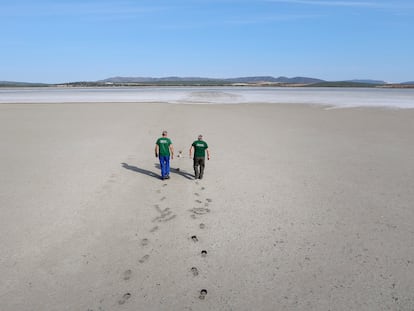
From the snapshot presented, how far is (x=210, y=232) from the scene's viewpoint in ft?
26.1

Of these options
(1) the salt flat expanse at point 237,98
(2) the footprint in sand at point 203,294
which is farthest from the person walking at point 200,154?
(1) the salt flat expanse at point 237,98

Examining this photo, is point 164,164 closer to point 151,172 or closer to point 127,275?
point 151,172

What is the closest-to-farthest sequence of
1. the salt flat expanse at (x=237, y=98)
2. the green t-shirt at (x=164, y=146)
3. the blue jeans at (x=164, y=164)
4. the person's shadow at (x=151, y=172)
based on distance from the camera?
the green t-shirt at (x=164, y=146) < the blue jeans at (x=164, y=164) < the person's shadow at (x=151, y=172) < the salt flat expanse at (x=237, y=98)

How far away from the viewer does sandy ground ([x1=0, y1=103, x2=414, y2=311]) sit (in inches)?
228

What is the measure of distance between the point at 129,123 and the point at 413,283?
24.9 m

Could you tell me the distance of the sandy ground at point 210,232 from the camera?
580 cm

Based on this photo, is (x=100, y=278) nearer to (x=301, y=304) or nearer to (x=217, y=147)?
(x=301, y=304)

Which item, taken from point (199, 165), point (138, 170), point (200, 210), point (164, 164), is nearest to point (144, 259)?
point (200, 210)

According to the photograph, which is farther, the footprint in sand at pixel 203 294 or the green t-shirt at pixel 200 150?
the green t-shirt at pixel 200 150

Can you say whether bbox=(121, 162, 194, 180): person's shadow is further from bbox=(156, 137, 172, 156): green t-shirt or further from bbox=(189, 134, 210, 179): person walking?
bbox=(156, 137, 172, 156): green t-shirt

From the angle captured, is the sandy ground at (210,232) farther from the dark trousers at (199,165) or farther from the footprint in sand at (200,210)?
the dark trousers at (199,165)

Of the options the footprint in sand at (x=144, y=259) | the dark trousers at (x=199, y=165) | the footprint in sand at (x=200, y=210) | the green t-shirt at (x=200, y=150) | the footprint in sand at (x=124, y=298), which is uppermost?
the green t-shirt at (x=200, y=150)

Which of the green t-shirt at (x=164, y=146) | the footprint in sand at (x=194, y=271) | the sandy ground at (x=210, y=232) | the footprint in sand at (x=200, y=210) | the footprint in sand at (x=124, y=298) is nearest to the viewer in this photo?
the footprint in sand at (x=124, y=298)

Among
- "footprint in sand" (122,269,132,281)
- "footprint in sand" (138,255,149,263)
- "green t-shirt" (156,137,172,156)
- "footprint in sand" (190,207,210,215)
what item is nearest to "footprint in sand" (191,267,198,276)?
"footprint in sand" (138,255,149,263)
